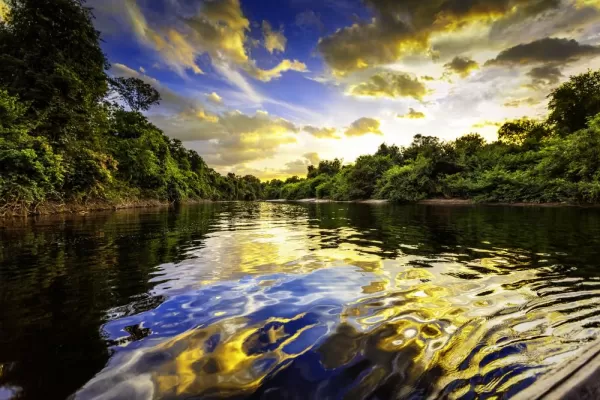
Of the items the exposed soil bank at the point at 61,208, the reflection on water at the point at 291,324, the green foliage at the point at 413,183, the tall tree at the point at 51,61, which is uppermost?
the tall tree at the point at 51,61

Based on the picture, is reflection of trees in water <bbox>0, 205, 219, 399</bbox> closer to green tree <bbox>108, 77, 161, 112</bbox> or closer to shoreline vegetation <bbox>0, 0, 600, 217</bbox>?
shoreline vegetation <bbox>0, 0, 600, 217</bbox>

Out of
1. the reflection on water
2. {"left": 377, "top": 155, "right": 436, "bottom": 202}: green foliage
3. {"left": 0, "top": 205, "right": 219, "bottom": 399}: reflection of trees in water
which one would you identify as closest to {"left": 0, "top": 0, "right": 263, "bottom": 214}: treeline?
{"left": 0, "top": 205, "right": 219, "bottom": 399}: reflection of trees in water

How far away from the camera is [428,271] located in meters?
5.75

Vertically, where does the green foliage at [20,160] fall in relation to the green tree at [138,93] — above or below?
below

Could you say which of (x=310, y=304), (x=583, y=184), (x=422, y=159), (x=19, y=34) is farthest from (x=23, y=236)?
(x=422, y=159)

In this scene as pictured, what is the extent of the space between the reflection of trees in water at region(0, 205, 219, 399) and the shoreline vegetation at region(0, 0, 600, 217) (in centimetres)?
1211

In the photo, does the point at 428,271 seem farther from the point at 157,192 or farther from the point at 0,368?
the point at 157,192

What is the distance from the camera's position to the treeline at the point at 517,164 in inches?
1034

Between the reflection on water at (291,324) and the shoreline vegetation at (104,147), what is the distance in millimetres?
14835

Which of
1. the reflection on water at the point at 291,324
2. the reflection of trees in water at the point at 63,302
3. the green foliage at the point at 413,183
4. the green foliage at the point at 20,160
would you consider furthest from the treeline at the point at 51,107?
the green foliage at the point at 413,183

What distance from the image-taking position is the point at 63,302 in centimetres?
414

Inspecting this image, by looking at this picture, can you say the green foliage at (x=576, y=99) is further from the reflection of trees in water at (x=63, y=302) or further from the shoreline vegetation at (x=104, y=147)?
the reflection of trees in water at (x=63, y=302)

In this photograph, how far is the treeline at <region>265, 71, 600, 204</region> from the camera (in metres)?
26.3

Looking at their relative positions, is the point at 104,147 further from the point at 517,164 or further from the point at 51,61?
the point at 517,164
